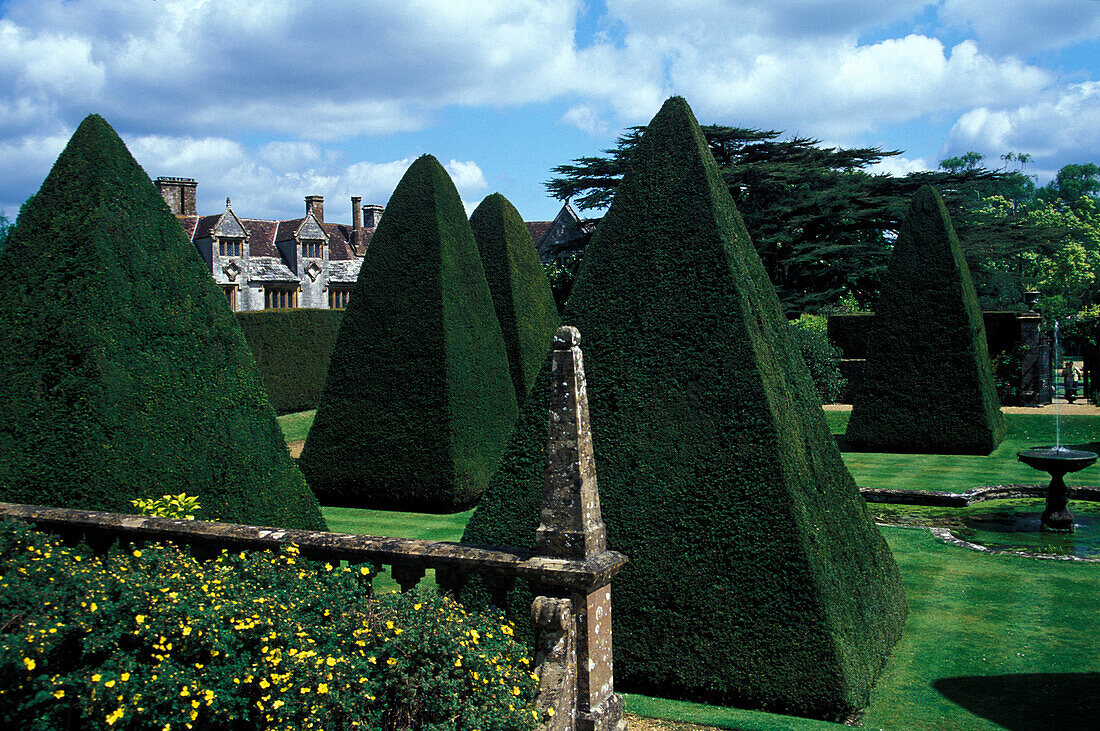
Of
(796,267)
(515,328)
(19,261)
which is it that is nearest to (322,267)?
(796,267)

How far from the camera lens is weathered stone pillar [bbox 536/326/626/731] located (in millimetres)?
5477

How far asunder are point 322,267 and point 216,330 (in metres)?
44.7

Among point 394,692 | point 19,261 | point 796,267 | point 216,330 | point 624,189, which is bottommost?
point 394,692

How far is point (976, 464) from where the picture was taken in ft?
61.3

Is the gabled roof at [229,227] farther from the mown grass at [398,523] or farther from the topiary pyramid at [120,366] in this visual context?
Result: the topiary pyramid at [120,366]

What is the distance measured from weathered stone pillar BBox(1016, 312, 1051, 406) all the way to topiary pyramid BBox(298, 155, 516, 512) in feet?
62.7

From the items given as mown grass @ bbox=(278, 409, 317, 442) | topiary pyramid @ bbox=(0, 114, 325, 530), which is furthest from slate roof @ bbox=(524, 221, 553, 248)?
topiary pyramid @ bbox=(0, 114, 325, 530)

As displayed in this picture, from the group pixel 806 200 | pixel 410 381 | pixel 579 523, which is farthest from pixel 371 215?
pixel 579 523

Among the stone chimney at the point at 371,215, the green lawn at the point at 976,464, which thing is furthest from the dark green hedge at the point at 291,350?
the stone chimney at the point at 371,215

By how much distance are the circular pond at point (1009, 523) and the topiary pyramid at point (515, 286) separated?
7850 mm

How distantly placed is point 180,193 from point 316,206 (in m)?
11.7

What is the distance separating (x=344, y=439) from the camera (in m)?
14.8

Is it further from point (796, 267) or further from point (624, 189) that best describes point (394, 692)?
point (796, 267)

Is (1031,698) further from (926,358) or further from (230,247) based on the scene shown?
(230,247)
